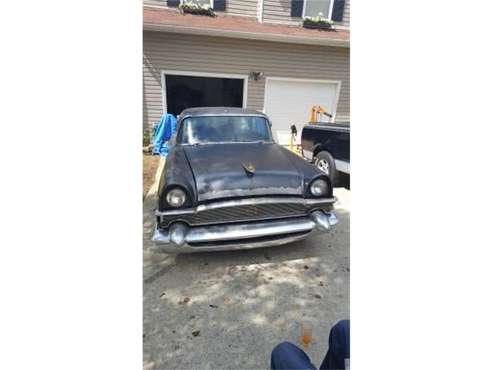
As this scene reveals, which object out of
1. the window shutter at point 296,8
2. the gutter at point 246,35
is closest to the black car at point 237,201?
the gutter at point 246,35

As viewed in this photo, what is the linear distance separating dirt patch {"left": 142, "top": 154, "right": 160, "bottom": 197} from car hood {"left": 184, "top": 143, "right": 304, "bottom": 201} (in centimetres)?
196

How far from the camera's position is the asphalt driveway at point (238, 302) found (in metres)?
1.92

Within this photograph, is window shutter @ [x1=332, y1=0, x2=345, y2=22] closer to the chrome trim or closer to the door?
the door

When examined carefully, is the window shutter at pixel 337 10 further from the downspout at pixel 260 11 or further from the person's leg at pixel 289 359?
the person's leg at pixel 289 359

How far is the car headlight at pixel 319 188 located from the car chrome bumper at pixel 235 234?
0.86 ft

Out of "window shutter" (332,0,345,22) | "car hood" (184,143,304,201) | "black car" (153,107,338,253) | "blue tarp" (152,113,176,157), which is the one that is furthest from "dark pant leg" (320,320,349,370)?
"window shutter" (332,0,345,22)

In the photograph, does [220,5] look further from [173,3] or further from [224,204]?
[224,204]

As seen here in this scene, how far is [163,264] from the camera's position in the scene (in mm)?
2945

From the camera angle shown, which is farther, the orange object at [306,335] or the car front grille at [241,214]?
the car front grille at [241,214]

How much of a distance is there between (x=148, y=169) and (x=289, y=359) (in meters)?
5.83

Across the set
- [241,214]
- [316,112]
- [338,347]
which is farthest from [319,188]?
[316,112]

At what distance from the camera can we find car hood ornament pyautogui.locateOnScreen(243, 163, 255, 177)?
2.84m

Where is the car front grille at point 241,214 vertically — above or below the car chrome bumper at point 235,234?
above
